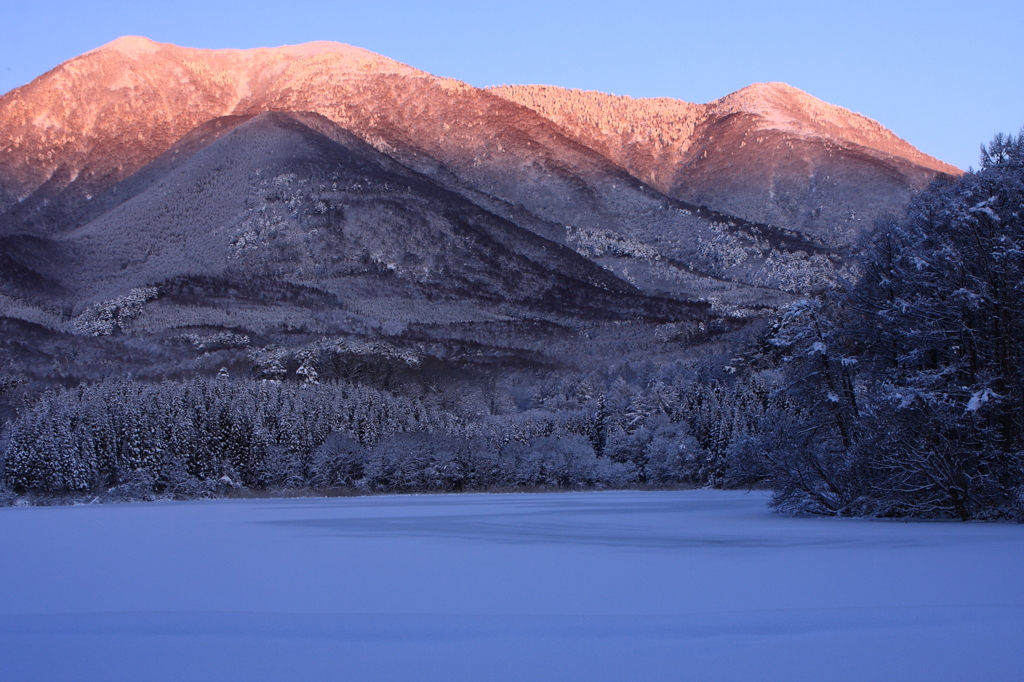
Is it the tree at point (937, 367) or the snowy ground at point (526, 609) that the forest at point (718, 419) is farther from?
the snowy ground at point (526, 609)

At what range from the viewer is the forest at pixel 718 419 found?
927 inches

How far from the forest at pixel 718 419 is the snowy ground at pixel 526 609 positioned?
14.2ft

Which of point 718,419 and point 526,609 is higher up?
point 526,609

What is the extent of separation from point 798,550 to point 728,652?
9.16 meters

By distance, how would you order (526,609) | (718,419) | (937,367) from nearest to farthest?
(526,609), (937,367), (718,419)

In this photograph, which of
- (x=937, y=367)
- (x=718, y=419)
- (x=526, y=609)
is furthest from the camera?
(x=718, y=419)

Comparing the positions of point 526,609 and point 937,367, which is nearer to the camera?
point 526,609

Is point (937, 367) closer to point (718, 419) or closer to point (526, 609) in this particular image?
point (526, 609)

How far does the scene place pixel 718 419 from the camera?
255 feet

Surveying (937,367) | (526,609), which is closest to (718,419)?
(937,367)

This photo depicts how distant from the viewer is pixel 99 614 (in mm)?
11031

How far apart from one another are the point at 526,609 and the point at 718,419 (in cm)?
6888

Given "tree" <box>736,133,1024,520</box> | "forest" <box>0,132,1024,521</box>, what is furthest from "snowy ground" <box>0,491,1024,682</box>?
"forest" <box>0,132,1024,521</box>

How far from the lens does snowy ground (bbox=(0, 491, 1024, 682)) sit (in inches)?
327
